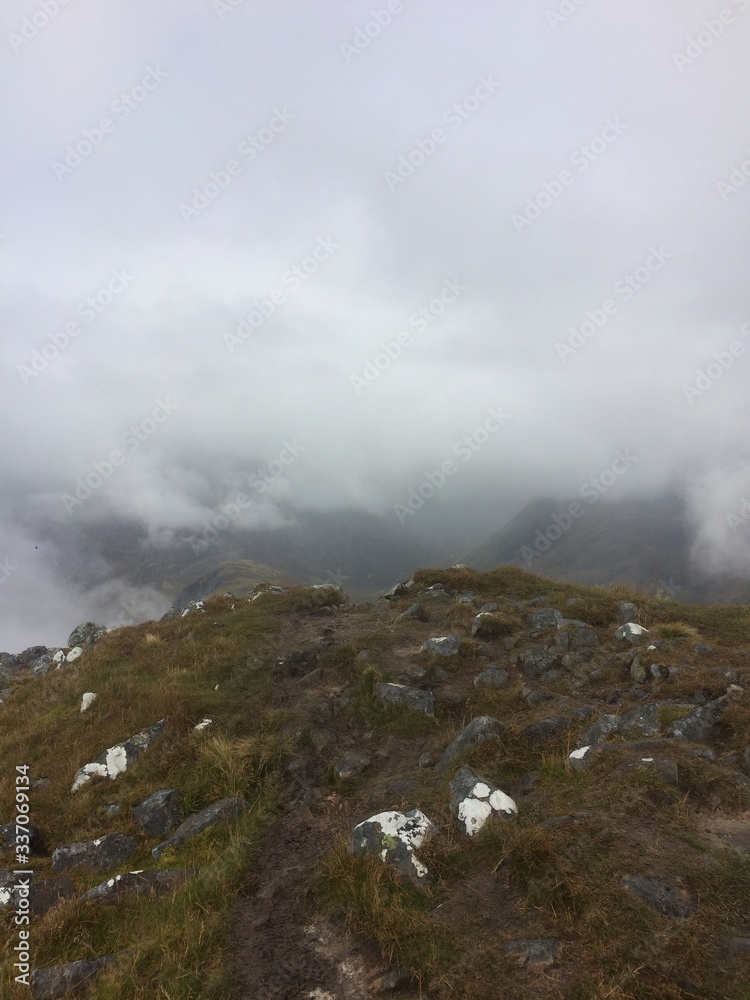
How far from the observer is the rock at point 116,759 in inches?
429

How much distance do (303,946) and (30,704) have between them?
14.3m

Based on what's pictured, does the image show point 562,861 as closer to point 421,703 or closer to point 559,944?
point 559,944

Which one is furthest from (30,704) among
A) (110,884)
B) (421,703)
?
(421,703)

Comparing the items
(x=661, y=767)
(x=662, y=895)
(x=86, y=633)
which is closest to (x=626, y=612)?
(x=661, y=767)

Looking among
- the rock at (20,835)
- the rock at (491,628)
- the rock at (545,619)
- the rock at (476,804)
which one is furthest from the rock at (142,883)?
the rock at (545,619)

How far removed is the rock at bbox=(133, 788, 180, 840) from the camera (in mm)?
9219

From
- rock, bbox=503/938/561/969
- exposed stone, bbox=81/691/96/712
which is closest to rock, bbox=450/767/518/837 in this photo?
rock, bbox=503/938/561/969

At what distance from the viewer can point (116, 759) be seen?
36.9 ft

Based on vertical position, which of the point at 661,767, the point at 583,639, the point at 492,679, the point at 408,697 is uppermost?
the point at 583,639

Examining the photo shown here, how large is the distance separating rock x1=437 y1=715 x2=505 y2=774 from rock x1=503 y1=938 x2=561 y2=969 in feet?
12.7

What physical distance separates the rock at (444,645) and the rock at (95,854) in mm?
8410

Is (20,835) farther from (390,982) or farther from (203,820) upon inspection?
(390,982)

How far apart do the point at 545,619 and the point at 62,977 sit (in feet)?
44.7

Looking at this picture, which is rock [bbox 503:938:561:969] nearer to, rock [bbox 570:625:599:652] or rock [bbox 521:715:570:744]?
rock [bbox 521:715:570:744]
